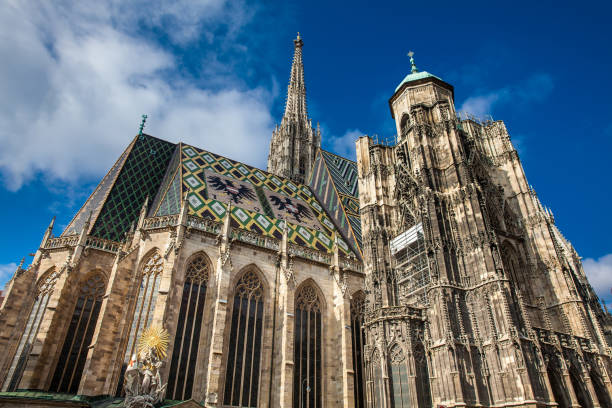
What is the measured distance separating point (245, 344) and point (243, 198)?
8.75 metres

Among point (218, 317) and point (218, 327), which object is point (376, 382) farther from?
point (218, 317)

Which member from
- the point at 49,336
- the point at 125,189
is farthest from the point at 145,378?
the point at 125,189

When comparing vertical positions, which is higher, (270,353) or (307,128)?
(307,128)

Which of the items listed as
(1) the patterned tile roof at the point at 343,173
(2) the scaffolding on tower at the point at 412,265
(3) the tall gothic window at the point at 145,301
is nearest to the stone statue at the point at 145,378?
(3) the tall gothic window at the point at 145,301

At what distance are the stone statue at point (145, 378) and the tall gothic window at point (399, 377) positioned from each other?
794 centimetres

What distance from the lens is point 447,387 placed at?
14.0 m

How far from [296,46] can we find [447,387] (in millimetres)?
46470

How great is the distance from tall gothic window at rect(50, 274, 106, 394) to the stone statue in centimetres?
336

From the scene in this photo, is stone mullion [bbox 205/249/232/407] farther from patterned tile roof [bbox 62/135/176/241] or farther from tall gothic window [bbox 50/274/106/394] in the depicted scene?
patterned tile roof [bbox 62/135/176/241]

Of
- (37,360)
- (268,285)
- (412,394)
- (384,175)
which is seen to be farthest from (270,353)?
(384,175)

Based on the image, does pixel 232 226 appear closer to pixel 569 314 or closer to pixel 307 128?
pixel 569 314

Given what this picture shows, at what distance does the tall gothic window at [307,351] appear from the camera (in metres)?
17.3

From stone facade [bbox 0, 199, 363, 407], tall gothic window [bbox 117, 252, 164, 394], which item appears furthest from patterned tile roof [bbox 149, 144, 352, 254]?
tall gothic window [bbox 117, 252, 164, 394]

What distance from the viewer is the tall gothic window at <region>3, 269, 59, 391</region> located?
49.9 ft
